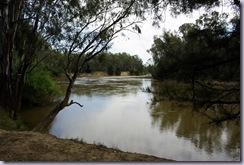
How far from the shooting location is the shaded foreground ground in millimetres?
2521

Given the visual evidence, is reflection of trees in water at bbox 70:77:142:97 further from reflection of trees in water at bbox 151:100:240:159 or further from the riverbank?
the riverbank

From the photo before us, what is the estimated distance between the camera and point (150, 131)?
21.6ft

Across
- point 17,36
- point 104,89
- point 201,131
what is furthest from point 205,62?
point 104,89

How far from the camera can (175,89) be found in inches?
101

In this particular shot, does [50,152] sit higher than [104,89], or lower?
higher

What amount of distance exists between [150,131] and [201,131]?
3.56 ft

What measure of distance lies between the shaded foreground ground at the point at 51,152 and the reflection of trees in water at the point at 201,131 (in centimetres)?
145

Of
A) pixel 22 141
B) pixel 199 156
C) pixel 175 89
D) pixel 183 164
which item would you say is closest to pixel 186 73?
pixel 175 89

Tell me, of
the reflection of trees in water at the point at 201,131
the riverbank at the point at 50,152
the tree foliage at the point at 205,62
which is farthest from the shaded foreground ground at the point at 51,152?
the reflection of trees in water at the point at 201,131

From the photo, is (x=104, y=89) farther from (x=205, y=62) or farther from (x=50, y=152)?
(x=205, y=62)

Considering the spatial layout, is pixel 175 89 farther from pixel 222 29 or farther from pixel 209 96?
pixel 222 29

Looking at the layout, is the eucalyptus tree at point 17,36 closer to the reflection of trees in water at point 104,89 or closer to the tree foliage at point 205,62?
the tree foliage at point 205,62

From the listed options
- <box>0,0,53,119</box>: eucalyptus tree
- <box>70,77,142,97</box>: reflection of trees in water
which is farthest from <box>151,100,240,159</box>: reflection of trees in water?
<box>70,77,142,97</box>: reflection of trees in water

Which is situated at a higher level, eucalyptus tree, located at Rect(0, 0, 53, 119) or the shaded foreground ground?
eucalyptus tree, located at Rect(0, 0, 53, 119)
